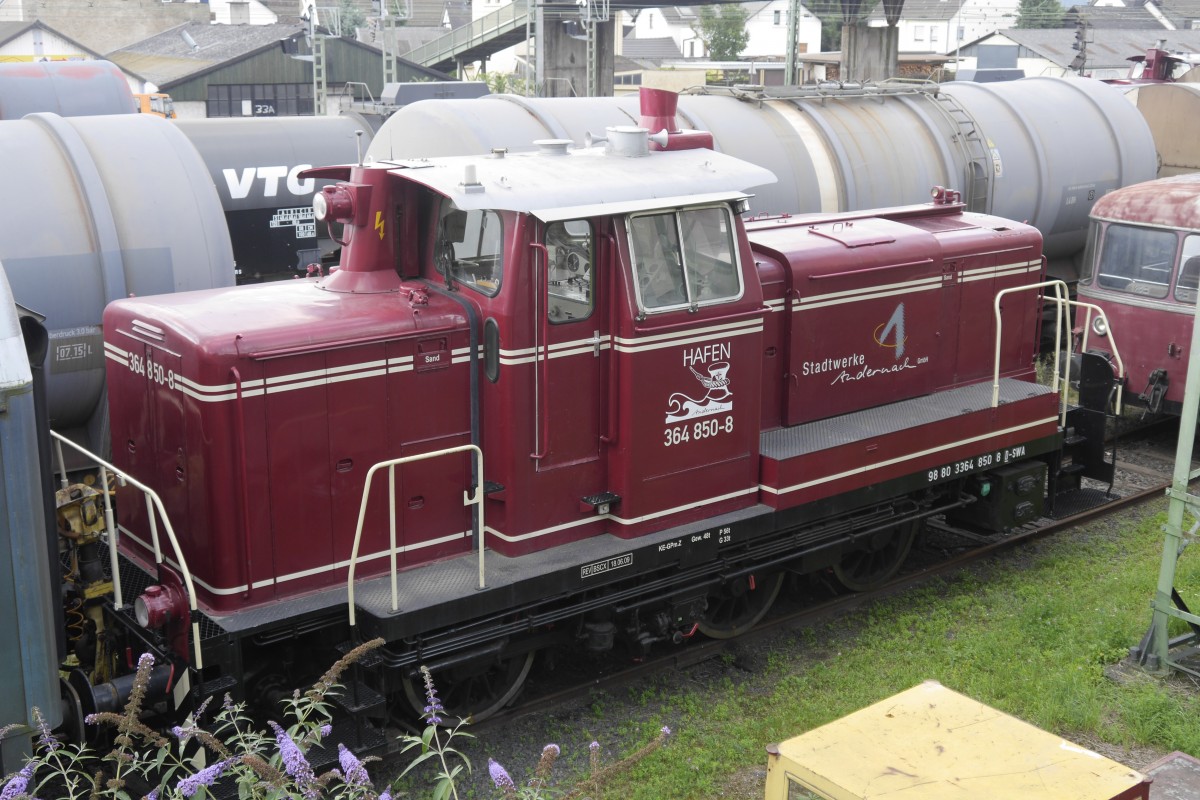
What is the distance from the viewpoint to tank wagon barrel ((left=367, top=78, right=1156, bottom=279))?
13.8 m

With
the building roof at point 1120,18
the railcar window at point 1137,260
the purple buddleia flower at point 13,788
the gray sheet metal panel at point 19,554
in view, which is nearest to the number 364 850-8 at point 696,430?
the gray sheet metal panel at point 19,554

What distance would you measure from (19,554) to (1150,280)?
12455 mm

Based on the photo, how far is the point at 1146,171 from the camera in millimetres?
18750

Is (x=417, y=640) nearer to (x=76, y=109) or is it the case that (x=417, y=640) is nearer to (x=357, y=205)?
(x=357, y=205)

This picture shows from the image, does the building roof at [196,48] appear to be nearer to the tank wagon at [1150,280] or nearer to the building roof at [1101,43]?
the tank wagon at [1150,280]

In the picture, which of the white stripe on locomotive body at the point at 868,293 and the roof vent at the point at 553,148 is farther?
the white stripe on locomotive body at the point at 868,293

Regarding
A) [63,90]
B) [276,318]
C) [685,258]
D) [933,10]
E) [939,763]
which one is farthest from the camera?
[933,10]

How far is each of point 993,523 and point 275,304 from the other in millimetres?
6331

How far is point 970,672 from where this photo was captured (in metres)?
8.36

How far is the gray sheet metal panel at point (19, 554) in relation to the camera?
5.12 metres

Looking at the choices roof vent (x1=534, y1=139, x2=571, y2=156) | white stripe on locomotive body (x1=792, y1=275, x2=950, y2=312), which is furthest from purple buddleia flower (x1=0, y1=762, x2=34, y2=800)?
white stripe on locomotive body (x1=792, y1=275, x2=950, y2=312)

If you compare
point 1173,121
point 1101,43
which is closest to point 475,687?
point 1173,121

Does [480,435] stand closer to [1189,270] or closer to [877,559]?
[877,559]

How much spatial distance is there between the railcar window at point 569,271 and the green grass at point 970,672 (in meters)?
2.74
